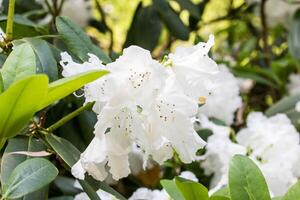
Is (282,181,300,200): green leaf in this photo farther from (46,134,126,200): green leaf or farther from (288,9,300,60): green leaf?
Result: (288,9,300,60): green leaf

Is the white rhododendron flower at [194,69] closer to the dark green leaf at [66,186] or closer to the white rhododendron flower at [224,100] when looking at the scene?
the dark green leaf at [66,186]

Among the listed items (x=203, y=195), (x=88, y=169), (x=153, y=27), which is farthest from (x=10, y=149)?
(x=153, y=27)

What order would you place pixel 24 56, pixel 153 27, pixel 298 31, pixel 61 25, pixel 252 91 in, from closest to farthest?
1. pixel 24 56
2. pixel 61 25
3. pixel 153 27
4. pixel 298 31
5. pixel 252 91

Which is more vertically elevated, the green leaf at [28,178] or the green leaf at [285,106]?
the green leaf at [28,178]

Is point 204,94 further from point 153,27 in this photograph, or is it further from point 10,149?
point 153,27

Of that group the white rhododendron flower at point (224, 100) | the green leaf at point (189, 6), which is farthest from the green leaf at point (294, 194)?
the green leaf at point (189, 6)

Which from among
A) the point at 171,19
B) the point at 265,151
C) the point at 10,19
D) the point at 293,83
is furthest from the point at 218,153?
the point at 293,83

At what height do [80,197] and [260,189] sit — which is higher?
[260,189]
